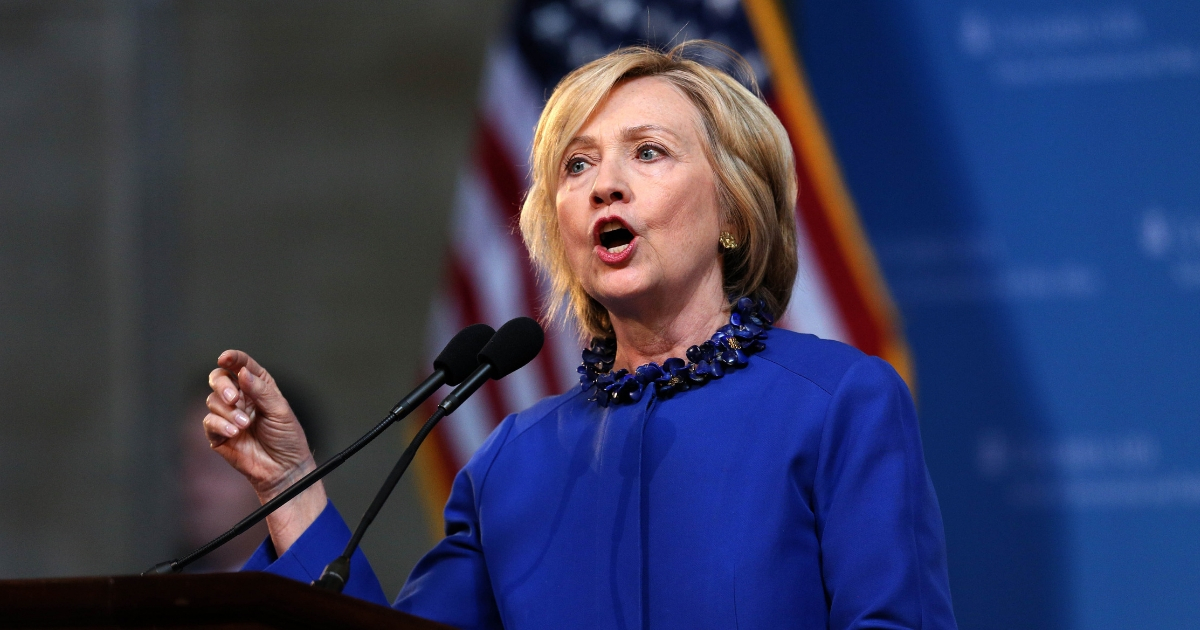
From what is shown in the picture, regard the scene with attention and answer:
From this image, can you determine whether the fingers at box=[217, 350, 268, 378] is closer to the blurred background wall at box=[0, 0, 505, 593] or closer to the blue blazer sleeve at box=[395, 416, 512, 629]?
the blue blazer sleeve at box=[395, 416, 512, 629]

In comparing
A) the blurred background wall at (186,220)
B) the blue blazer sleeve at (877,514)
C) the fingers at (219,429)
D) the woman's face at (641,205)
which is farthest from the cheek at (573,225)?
the blurred background wall at (186,220)

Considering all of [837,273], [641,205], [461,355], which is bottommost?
[837,273]

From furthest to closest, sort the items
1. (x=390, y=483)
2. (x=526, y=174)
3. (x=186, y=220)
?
(x=186, y=220), (x=526, y=174), (x=390, y=483)

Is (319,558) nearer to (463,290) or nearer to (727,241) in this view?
(727,241)

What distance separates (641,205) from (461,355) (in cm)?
33

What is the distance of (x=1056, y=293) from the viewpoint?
3127 millimetres

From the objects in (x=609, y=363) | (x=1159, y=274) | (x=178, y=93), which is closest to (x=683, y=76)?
(x=609, y=363)

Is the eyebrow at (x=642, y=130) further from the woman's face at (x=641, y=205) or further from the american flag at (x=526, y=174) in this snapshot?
the american flag at (x=526, y=174)

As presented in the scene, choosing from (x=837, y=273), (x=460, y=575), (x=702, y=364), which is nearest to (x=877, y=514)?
(x=702, y=364)

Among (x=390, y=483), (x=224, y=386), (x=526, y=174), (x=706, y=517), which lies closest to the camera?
(x=390, y=483)

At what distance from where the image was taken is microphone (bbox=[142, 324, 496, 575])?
144 cm

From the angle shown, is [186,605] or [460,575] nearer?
[186,605]

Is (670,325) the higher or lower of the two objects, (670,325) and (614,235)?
the lower

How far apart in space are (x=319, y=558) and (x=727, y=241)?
75 centimetres
